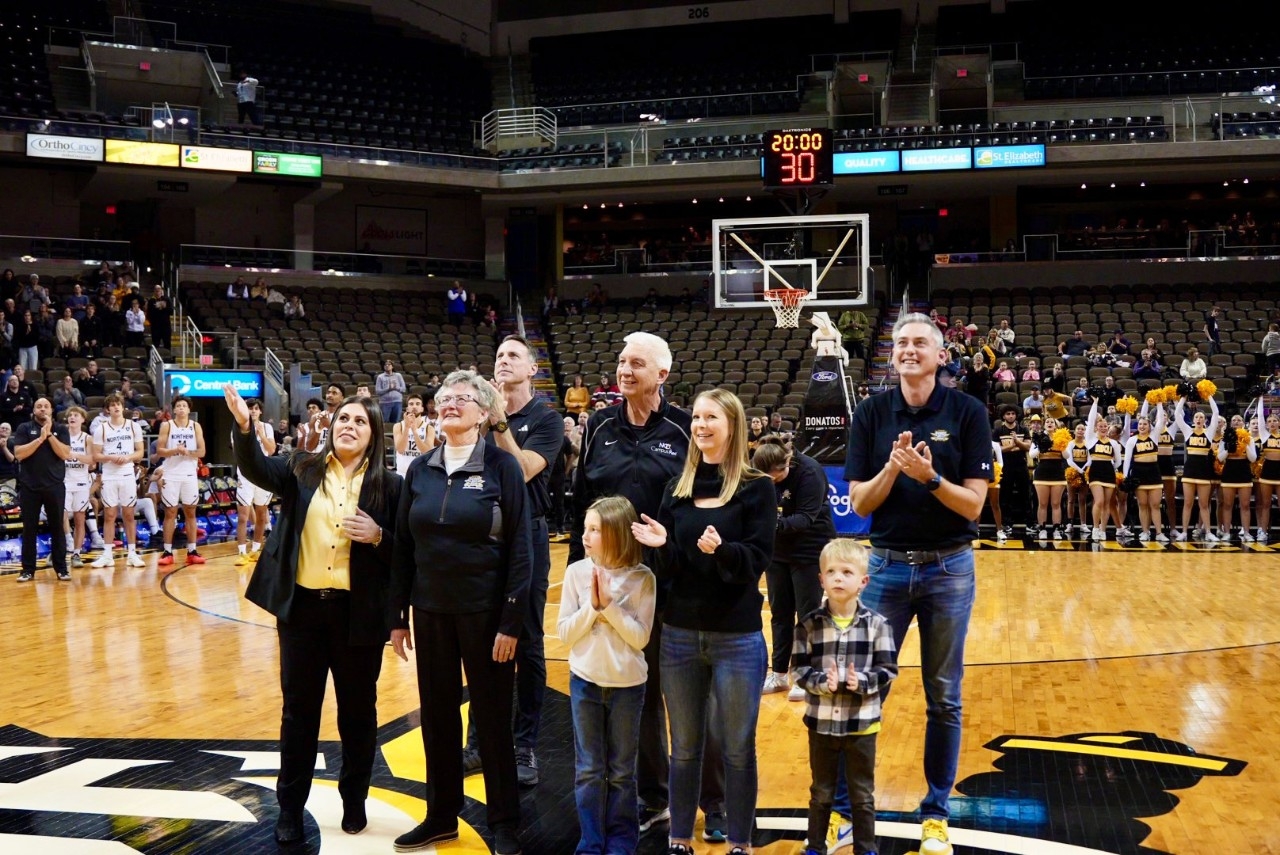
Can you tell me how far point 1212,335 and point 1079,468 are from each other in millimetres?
7091

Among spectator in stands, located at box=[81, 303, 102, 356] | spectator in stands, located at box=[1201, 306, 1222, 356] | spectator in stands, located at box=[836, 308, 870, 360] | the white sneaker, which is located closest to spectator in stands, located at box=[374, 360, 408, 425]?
→ spectator in stands, located at box=[81, 303, 102, 356]

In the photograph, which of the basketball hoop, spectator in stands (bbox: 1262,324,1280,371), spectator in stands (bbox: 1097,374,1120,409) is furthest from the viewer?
spectator in stands (bbox: 1262,324,1280,371)

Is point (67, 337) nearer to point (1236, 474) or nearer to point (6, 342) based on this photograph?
point (6, 342)

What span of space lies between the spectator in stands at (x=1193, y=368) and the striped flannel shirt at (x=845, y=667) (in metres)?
16.3

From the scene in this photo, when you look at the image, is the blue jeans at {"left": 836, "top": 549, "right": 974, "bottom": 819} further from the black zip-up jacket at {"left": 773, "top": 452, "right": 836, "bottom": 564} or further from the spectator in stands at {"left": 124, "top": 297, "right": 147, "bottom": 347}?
the spectator in stands at {"left": 124, "top": 297, "right": 147, "bottom": 347}

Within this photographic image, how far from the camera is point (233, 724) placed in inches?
237

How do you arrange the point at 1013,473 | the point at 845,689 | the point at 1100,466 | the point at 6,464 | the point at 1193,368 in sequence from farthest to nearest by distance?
the point at 1193,368, the point at 1013,473, the point at 6,464, the point at 1100,466, the point at 845,689

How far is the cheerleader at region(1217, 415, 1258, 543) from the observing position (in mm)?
14023

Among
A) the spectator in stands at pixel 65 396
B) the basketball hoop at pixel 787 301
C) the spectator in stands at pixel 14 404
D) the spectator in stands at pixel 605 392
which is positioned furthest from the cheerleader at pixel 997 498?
the spectator in stands at pixel 14 404

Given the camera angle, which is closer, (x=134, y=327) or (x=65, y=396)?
(x=65, y=396)

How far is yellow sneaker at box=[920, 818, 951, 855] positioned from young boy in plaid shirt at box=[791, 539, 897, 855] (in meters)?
0.18

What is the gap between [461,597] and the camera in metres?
4.20

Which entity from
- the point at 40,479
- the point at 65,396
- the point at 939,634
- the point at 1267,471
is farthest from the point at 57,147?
the point at 939,634

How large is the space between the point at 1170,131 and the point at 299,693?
23.1m
